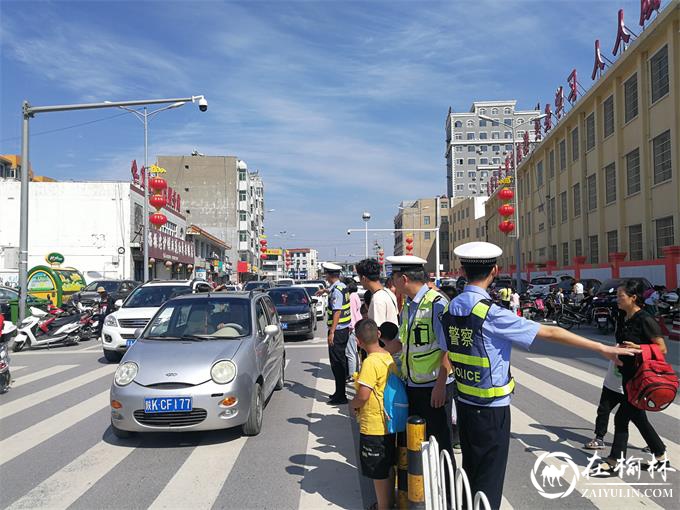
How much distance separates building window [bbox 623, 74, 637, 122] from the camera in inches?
1023

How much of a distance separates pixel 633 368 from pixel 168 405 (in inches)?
169

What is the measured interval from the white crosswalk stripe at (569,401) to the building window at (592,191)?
83.9 feet

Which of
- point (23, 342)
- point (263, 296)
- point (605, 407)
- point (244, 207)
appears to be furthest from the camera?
point (244, 207)

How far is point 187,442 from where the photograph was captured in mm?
5773

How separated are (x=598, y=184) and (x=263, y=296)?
27.7 meters

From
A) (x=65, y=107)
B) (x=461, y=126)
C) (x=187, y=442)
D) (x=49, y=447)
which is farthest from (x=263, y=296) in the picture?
(x=461, y=126)

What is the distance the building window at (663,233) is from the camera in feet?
75.3

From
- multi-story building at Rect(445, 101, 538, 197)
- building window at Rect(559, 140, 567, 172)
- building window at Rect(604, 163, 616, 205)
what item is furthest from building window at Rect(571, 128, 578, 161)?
multi-story building at Rect(445, 101, 538, 197)

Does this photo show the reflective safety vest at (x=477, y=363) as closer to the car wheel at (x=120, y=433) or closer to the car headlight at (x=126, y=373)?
the car headlight at (x=126, y=373)

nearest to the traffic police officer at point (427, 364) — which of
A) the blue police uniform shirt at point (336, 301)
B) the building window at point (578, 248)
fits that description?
the blue police uniform shirt at point (336, 301)

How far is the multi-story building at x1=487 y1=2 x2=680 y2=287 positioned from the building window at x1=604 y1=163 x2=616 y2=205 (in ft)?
0.17

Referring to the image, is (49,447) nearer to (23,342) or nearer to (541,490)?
(541,490)

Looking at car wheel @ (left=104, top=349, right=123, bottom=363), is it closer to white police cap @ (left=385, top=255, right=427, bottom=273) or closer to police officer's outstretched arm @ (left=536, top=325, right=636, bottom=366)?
white police cap @ (left=385, top=255, right=427, bottom=273)

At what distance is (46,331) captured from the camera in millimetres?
14398
